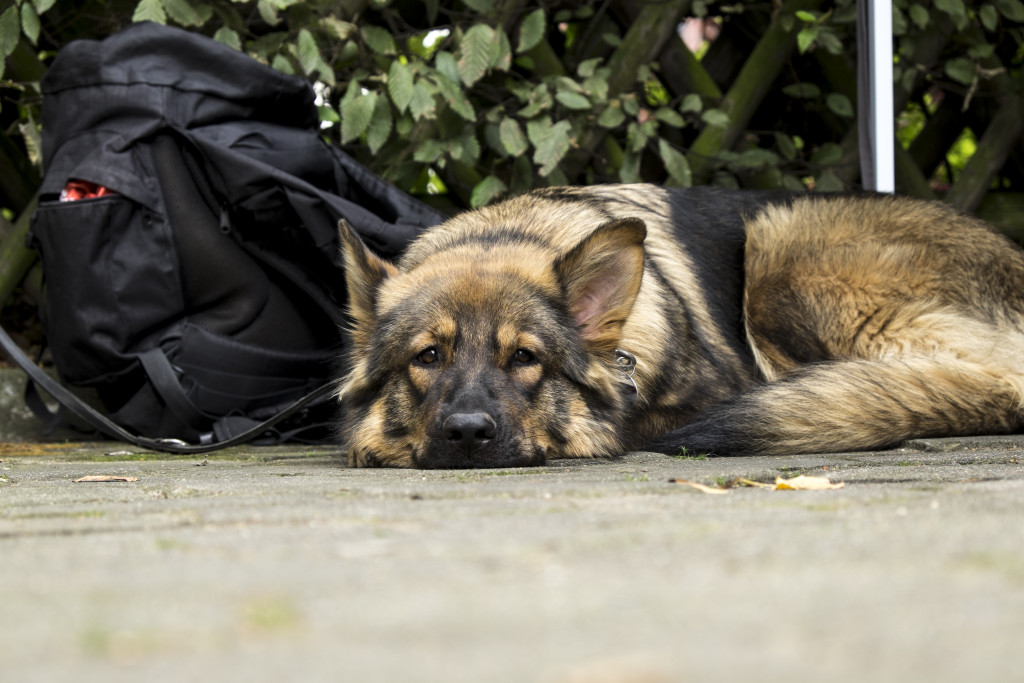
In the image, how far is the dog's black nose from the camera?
2.59 m

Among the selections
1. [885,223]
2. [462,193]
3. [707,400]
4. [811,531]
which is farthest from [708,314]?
[811,531]

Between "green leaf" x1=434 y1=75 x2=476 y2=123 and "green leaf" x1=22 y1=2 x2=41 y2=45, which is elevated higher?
"green leaf" x1=22 y1=2 x2=41 y2=45

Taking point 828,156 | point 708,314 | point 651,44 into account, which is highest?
point 651,44

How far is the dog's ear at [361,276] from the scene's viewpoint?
3156 millimetres

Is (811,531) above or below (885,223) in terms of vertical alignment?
below

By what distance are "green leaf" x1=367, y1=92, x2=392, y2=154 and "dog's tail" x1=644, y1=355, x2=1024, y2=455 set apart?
1.86 meters

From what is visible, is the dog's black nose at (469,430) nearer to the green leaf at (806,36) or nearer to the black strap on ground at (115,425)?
the black strap on ground at (115,425)

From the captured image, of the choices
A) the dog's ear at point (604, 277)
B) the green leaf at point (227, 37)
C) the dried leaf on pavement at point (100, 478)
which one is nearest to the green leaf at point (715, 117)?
the dog's ear at point (604, 277)

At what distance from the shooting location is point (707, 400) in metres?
3.41

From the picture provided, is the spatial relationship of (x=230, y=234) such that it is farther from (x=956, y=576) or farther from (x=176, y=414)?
(x=956, y=576)

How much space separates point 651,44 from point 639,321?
1.79m

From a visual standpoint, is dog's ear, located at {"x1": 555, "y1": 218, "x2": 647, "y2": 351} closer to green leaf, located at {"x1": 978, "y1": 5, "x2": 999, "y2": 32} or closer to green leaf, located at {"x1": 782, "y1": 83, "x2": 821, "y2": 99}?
green leaf, located at {"x1": 782, "y1": 83, "x2": 821, "y2": 99}

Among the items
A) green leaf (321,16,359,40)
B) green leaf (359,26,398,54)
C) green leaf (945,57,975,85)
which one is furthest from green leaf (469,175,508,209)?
green leaf (945,57,975,85)

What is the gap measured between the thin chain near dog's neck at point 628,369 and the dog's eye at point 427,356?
628mm
